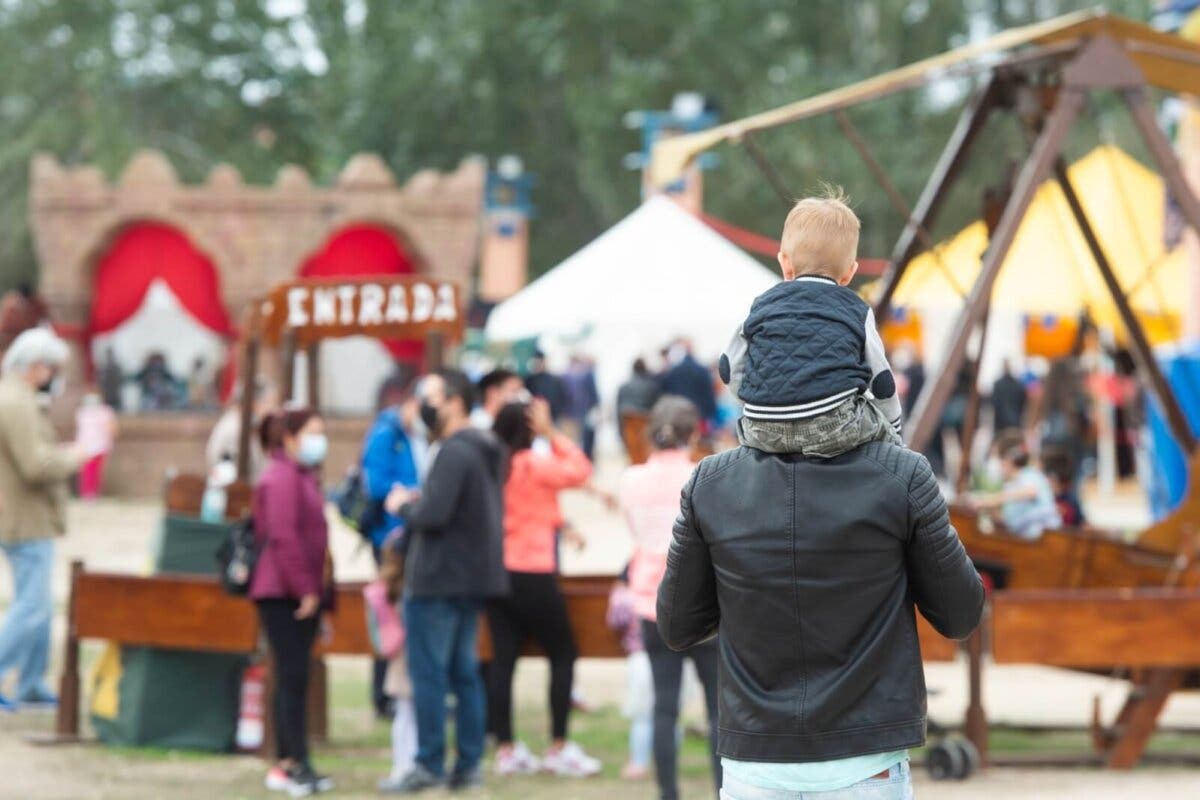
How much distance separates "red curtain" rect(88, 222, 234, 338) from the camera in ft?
76.1

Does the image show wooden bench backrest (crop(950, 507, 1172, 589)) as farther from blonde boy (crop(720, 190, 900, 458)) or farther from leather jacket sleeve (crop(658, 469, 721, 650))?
blonde boy (crop(720, 190, 900, 458))

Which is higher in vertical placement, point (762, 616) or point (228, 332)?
point (228, 332)

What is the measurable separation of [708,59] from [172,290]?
23.1 meters

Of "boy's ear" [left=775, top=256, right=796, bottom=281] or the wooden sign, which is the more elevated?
the wooden sign

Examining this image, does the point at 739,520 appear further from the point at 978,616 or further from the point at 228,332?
the point at 228,332

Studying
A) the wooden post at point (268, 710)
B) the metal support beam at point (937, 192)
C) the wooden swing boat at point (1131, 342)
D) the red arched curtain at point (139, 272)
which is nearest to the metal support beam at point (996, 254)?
the wooden swing boat at point (1131, 342)

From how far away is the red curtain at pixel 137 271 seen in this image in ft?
76.1

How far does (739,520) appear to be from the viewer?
3404 millimetres

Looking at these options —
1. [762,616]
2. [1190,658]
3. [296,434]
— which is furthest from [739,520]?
[1190,658]

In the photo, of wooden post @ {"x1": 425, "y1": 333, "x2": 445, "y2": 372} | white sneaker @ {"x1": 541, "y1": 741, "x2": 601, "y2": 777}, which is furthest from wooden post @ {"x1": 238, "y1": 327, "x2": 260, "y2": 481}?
white sneaker @ {"x1": 541, "y1": 741, "x2": 601, "y2": 777}

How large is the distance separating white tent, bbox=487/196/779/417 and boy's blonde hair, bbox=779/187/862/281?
7554mm

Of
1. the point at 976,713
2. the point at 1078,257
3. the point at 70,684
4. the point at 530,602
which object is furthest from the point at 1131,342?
the point at 1078,257

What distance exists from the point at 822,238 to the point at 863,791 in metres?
0.95

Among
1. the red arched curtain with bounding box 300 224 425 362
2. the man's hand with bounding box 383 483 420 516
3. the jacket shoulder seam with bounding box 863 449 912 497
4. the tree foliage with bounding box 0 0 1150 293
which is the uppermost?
the tree foliage with bounding box 0 0 1150 293
